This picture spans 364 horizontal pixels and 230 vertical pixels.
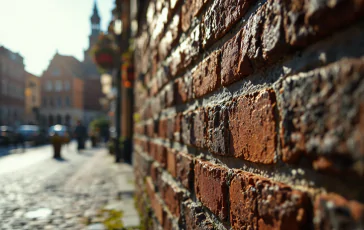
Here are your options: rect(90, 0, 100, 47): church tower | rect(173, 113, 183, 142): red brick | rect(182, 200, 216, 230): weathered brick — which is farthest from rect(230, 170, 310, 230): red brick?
rect(90, 0, 100, 47): church tower

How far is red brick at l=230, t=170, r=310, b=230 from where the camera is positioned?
2.07ft

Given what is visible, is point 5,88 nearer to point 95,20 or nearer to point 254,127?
point 95,20

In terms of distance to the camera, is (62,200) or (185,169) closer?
(185,169)

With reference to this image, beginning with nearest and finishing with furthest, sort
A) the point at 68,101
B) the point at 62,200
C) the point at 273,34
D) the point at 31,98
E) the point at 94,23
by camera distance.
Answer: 1. the point at 273,34
2. the point at 62,200
3. the point at 31,98
4. the point at 68,101
5. the point at 94,23

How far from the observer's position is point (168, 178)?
1995mm

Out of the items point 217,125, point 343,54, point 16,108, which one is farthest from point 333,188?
point 16,108

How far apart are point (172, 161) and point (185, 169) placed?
0.32m

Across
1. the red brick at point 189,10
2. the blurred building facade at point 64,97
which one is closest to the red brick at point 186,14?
the red brick at point 189,10

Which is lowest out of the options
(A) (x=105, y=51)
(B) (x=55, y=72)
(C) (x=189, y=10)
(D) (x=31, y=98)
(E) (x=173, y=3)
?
(C) (x=189, y=10)

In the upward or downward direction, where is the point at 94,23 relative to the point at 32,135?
upward

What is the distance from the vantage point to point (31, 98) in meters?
49.8

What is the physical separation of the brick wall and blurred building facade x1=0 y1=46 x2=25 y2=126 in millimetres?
38049

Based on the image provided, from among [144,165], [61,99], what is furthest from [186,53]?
[61,99]

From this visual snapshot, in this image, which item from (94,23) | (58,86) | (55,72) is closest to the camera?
(55,72)
